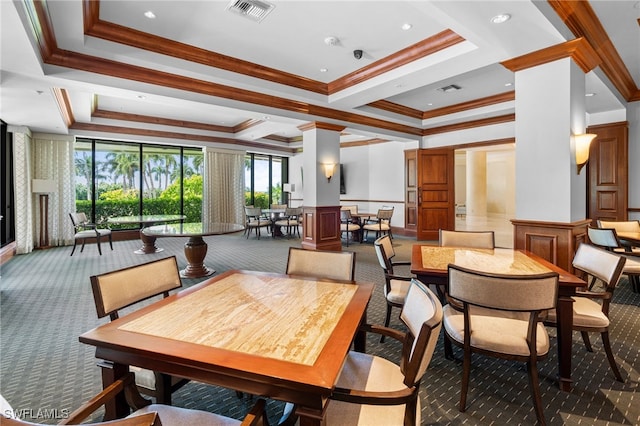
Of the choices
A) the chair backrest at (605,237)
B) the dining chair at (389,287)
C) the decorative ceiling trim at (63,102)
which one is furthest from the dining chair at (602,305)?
the decorative ceiling trim at (63,102)

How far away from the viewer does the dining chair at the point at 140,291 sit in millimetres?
1443

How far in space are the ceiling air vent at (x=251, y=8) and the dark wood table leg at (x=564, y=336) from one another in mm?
3479

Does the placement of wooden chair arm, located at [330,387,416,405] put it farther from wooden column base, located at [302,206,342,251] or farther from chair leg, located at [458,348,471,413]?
wooden column base, located at [302,206,342,251]

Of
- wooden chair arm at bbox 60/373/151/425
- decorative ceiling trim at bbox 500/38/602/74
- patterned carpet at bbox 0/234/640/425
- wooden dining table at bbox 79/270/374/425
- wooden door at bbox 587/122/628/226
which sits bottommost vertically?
patterned carpet at bbox 0/234/640/425

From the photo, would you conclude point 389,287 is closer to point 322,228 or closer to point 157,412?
point 157,412

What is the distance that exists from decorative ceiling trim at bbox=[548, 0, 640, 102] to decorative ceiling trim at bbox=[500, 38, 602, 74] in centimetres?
10

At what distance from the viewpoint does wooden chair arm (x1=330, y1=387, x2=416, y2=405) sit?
3.51ft

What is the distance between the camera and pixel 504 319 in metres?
2.07

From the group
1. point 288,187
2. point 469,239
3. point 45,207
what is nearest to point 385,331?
point 469,239

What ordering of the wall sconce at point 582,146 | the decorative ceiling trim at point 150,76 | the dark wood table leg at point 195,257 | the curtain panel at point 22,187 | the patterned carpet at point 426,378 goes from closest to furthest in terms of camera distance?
the patterned carpet at point 426,378, the decorative ceiling trim at point 150,76, the wall sconce at point 582,146, the dark wood table leg at point 195,257, the curtain panel at point 22,187

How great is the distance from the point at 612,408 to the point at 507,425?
72 centimetres

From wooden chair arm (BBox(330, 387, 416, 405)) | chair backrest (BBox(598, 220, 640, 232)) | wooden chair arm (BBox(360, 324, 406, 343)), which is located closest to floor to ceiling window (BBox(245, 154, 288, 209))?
chair backrest (BBox(598, 220, 640, 232))

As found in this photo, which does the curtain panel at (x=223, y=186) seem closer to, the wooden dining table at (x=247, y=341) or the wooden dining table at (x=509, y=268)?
the wooden dining table at (x=509, y=268)

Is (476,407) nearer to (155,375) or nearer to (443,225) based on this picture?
(155,375)
